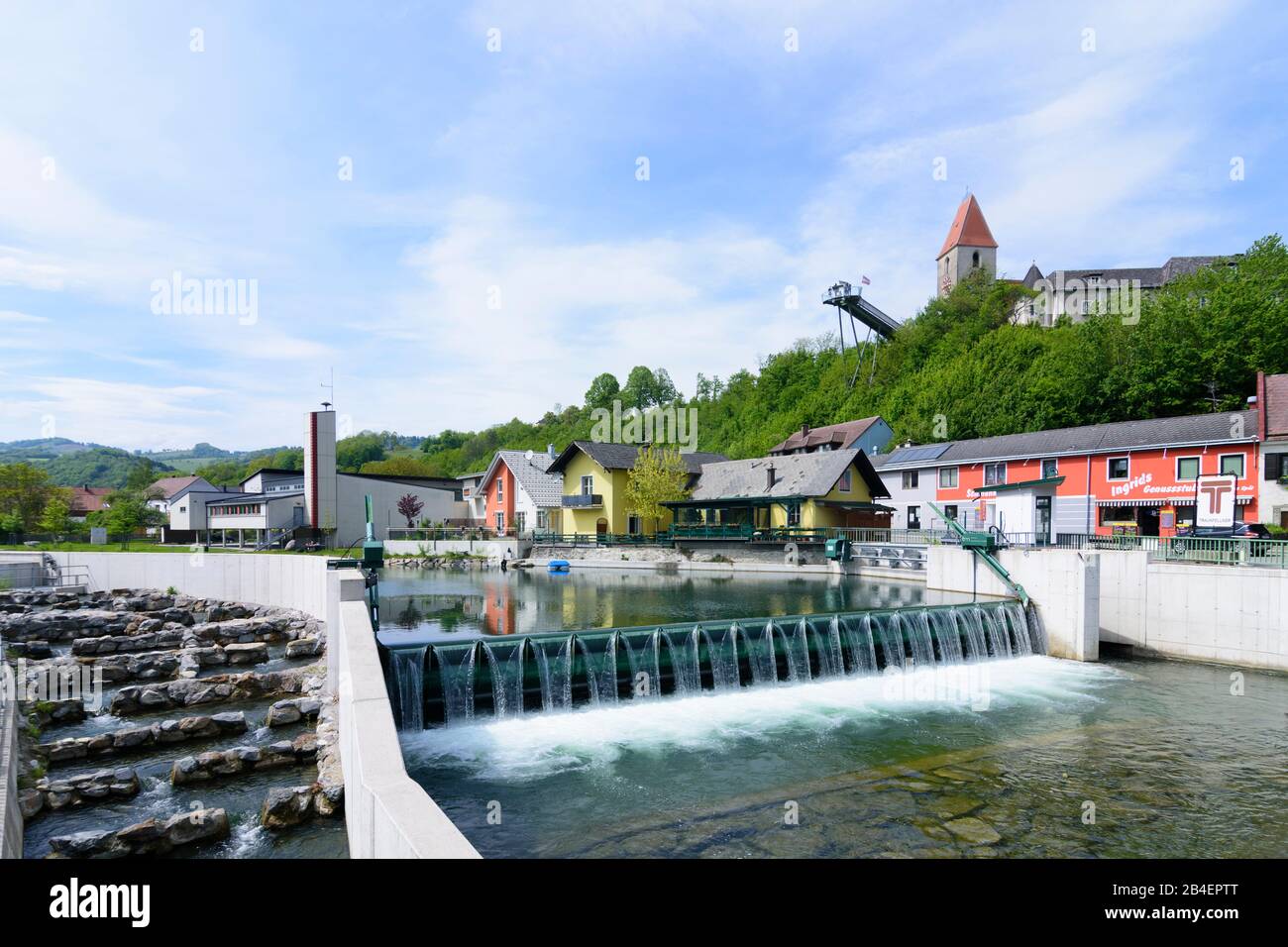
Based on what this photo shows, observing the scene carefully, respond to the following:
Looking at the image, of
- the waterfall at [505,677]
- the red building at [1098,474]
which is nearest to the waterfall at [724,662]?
the waterfall at [505,677]

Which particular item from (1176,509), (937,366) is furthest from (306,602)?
(937,366)

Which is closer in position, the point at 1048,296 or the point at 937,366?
the point at 937,366

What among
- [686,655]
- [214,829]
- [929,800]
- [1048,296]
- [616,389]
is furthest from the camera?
[616,389]

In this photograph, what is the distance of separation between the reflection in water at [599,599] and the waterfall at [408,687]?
434 cm

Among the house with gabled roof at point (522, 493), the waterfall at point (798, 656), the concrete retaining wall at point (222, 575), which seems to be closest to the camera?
the waterfall at point (798, 656)

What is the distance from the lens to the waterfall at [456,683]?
12766 millimetres

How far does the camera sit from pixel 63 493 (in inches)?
2955

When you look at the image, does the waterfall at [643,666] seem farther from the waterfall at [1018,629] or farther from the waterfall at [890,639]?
the waterfall at [1018,629]

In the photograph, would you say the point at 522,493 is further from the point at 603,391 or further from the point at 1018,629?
the point at 603,391

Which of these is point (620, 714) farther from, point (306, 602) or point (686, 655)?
point (306, 602)

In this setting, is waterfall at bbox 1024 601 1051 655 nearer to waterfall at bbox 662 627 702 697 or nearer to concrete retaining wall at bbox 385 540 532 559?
waterfall at bbox 662 627 702 697

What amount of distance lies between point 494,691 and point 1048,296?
78944 mm
